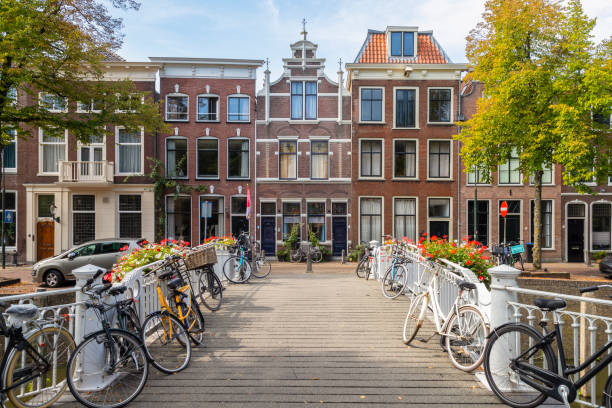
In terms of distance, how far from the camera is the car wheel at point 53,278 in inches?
557

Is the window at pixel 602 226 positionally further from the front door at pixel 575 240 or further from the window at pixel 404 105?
the window at pixel 404 105

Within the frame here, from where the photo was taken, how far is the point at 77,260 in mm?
14461

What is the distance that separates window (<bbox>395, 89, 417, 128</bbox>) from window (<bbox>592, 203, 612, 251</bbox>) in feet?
39.0

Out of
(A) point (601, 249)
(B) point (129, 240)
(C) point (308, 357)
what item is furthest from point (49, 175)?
(A) point (601, 249)

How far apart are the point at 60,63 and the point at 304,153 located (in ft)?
43.3

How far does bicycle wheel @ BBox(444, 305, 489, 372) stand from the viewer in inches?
191

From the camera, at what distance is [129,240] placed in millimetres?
15039

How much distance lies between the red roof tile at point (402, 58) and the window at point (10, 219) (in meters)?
20.6

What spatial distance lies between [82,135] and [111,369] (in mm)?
10898

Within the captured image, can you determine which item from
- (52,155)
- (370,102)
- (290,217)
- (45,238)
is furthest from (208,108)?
(45,238)

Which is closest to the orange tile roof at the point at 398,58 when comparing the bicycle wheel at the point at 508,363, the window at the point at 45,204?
the window at the point at 45,204

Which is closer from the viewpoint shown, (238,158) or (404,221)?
(238,158)

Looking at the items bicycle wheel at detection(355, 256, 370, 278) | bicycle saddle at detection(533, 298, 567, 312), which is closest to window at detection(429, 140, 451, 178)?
bicycle wheel at detection(355, 256, 370, 278)

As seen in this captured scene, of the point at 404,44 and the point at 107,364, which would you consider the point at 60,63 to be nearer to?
the point at 107,364
